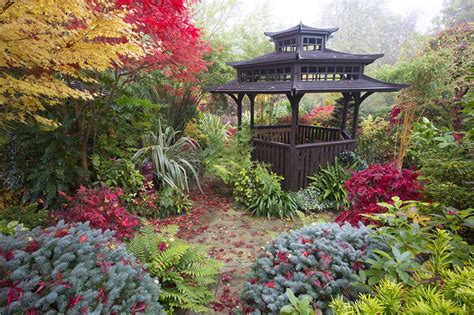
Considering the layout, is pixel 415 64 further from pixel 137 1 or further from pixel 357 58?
pixel 137 1

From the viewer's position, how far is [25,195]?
347 cm

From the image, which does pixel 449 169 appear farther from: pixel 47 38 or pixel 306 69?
pixel 306 69

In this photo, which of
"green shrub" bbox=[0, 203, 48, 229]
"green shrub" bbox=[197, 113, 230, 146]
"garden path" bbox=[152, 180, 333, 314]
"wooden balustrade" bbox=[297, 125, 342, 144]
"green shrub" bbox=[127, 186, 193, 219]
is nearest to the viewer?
"garden path" bbox=[152, 180, 333, 314]

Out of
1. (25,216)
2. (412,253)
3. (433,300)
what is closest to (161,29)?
(25,216)

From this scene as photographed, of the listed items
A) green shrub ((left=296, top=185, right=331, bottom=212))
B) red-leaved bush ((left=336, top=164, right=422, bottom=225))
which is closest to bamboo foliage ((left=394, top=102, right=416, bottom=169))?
green shrub ((left=296, top=185, right=331, bottom=212))

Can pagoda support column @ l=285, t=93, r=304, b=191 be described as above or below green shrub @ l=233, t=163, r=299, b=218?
above

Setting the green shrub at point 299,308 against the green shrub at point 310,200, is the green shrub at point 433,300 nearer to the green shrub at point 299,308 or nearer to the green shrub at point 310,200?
the green shrub at point 299,308

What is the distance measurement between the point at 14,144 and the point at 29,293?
126 inches

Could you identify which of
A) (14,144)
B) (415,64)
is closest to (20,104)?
(14,144)

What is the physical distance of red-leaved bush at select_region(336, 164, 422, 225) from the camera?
7.97 ft

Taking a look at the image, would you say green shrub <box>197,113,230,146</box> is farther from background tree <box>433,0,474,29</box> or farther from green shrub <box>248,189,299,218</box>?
background tree <box>433,0,474,29</box>

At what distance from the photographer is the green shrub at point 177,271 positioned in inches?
84.9

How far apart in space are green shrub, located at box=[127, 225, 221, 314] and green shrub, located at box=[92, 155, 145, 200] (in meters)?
1.66

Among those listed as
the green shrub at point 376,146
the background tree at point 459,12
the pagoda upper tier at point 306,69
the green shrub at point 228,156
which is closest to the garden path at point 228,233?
the green shrub at point 228,156
